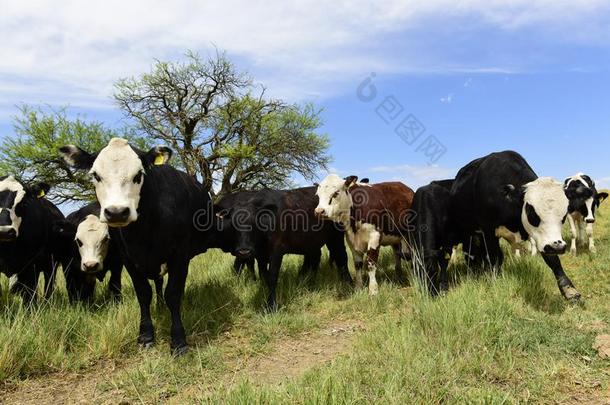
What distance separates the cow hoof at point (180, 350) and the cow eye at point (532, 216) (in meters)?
4.25

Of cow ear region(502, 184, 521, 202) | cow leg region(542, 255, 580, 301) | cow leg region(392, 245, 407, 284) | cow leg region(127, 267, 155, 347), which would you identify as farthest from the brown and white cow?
cow leg region(127, 267, 155, 347)

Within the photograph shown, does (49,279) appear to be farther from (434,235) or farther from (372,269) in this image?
(434,235)

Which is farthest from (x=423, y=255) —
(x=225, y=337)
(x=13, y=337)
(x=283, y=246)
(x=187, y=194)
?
(x=13, y=337)

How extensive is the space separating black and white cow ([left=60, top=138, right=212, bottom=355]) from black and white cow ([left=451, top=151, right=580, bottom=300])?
4095mm

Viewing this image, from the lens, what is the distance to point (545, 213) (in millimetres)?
5191

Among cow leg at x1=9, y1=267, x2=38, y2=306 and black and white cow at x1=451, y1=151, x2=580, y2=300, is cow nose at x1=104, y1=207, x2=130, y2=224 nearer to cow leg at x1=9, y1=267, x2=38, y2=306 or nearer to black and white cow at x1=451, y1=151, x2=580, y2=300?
cow leg at x1=9, y1=267, x2=38, y2=306

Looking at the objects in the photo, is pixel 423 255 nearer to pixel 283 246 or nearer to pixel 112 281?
pixel 283 246

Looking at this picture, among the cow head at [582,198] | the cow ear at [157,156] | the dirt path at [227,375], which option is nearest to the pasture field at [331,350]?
the dirt path at [227,375]

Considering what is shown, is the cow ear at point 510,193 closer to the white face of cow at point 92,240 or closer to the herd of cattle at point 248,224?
the herd of cattle at point 248,224

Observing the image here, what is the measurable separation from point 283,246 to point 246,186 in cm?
2449

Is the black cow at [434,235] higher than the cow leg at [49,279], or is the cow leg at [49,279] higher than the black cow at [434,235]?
the black cow at [434,235]

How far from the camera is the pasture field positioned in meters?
3.29

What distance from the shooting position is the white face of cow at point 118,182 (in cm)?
390

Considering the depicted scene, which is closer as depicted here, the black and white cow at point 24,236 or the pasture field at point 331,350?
the pasture field at point 331,350
